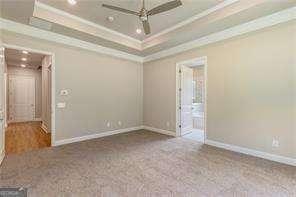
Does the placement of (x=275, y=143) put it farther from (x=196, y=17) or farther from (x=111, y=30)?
(x=111, y=30)

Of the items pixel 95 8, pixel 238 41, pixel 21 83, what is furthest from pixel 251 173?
pixel 21 83

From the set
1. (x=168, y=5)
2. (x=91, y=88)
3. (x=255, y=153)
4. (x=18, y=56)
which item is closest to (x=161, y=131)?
(x=91, y=88)

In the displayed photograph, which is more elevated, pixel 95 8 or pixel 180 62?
pixel 95 8

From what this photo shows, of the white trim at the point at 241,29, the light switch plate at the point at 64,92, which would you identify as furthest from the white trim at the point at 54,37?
the white trim at the point at 241,29

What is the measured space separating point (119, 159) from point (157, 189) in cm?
131

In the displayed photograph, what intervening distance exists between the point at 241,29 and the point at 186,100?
264cm

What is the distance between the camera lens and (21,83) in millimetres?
8531

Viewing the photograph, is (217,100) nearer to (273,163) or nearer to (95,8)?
(273,163)

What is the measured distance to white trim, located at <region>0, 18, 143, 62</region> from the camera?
11.7 ft

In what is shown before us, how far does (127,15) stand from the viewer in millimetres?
3801

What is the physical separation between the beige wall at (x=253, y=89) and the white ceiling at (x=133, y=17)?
50 cm

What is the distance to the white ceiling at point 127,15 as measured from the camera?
3.31 m

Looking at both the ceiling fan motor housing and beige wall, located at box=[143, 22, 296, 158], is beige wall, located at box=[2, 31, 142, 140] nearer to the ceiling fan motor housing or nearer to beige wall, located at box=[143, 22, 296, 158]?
beige wall, located at box=[143, 22, 296, 158]

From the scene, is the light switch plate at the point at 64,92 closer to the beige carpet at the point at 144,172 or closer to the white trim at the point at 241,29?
the beige carpet at the point at 144,172
